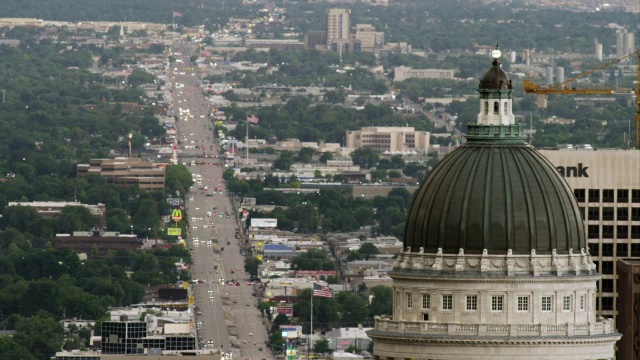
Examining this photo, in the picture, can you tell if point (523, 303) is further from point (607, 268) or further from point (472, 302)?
point (607, 268)

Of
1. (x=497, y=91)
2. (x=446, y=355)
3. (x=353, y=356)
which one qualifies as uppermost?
(x=497, y=91)

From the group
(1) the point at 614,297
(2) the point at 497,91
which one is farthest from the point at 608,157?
(2) the point at 497,91

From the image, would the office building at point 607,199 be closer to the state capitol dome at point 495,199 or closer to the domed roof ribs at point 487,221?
the state capitol dome at point 495,199

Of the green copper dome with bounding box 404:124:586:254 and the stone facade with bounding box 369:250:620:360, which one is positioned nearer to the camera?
the stone facade with bounding box 369:250:620:360

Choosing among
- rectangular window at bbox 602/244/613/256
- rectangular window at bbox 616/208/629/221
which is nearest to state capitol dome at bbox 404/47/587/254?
rectangular window at bbox 616/208/629/221

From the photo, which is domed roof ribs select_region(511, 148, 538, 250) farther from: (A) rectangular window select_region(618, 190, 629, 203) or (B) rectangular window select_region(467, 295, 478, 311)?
(A) rectangular window select_region(618, 190, 629, 203)

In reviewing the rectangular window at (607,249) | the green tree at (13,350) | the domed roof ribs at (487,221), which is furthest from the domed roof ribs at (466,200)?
the green tree at (13,350)

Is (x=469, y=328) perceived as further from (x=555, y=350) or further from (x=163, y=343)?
(x=163, y=343)
